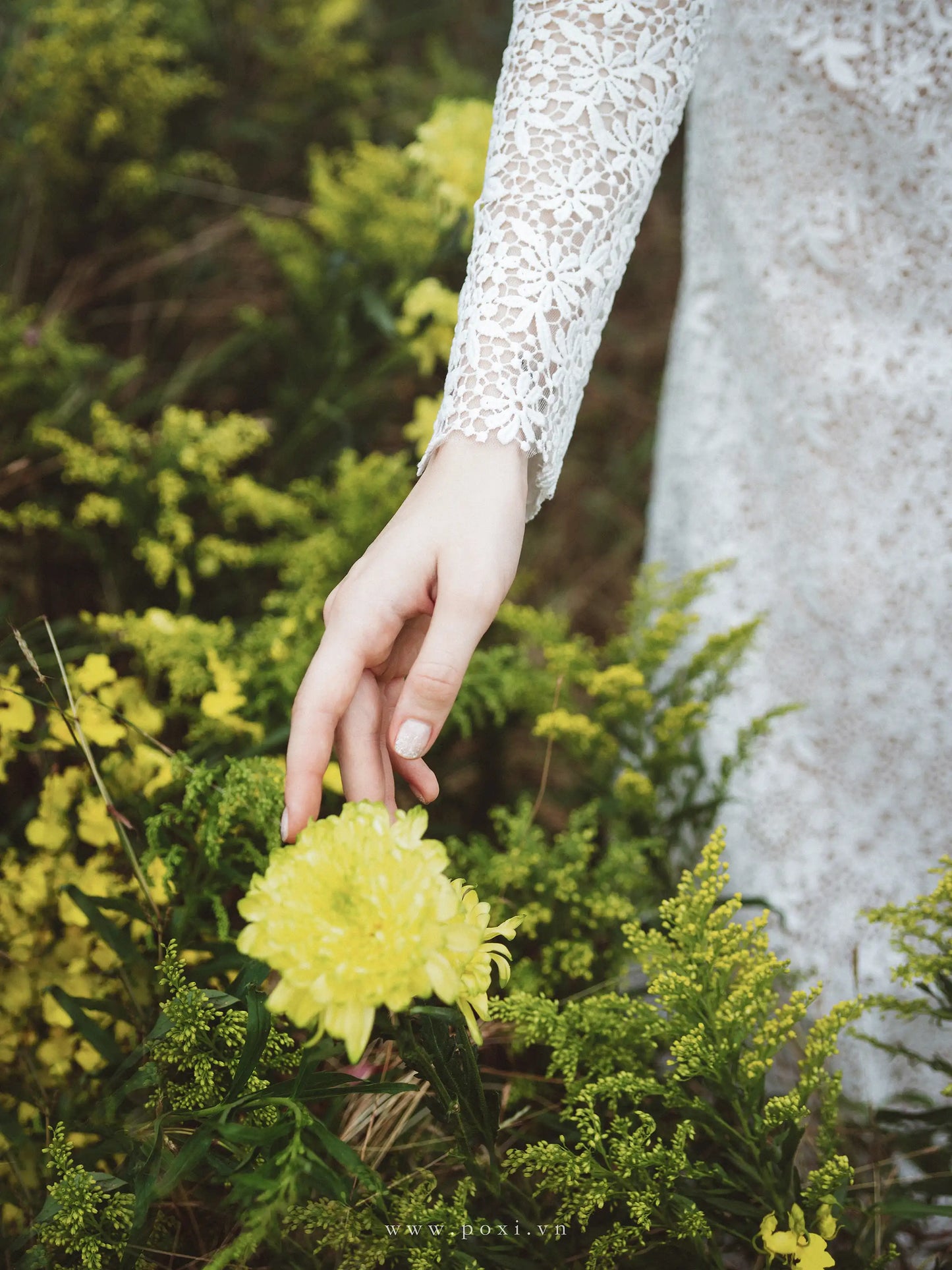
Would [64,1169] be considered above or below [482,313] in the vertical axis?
below

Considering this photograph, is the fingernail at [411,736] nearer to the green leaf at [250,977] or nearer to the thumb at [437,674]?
the thumb at [437,674]

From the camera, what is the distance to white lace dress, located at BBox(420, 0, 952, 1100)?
82 cm

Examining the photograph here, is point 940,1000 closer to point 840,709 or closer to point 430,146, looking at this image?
point 840,709

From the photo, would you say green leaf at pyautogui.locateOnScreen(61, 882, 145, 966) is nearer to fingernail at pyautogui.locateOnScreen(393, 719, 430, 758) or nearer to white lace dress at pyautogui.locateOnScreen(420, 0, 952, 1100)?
fingernail at pyautogui.locateOnScreen(393, 719, 430, 758)

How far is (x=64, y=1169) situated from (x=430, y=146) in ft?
5.05

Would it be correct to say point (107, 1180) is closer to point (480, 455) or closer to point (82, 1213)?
point (82, 1213)

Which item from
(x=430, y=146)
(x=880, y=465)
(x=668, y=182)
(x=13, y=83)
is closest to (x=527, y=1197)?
(x=880, y=465)

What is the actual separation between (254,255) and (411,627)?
1798mm

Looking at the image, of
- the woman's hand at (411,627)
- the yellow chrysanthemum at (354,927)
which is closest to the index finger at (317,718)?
the woman's hand at (411,627)

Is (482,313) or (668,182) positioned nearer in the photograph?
(482,313)

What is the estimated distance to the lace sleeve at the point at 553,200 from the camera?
0.79 m

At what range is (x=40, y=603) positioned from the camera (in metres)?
1.42

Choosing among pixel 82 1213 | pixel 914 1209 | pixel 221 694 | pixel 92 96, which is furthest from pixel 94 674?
pixel 92 96

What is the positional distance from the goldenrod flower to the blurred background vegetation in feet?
3.51
